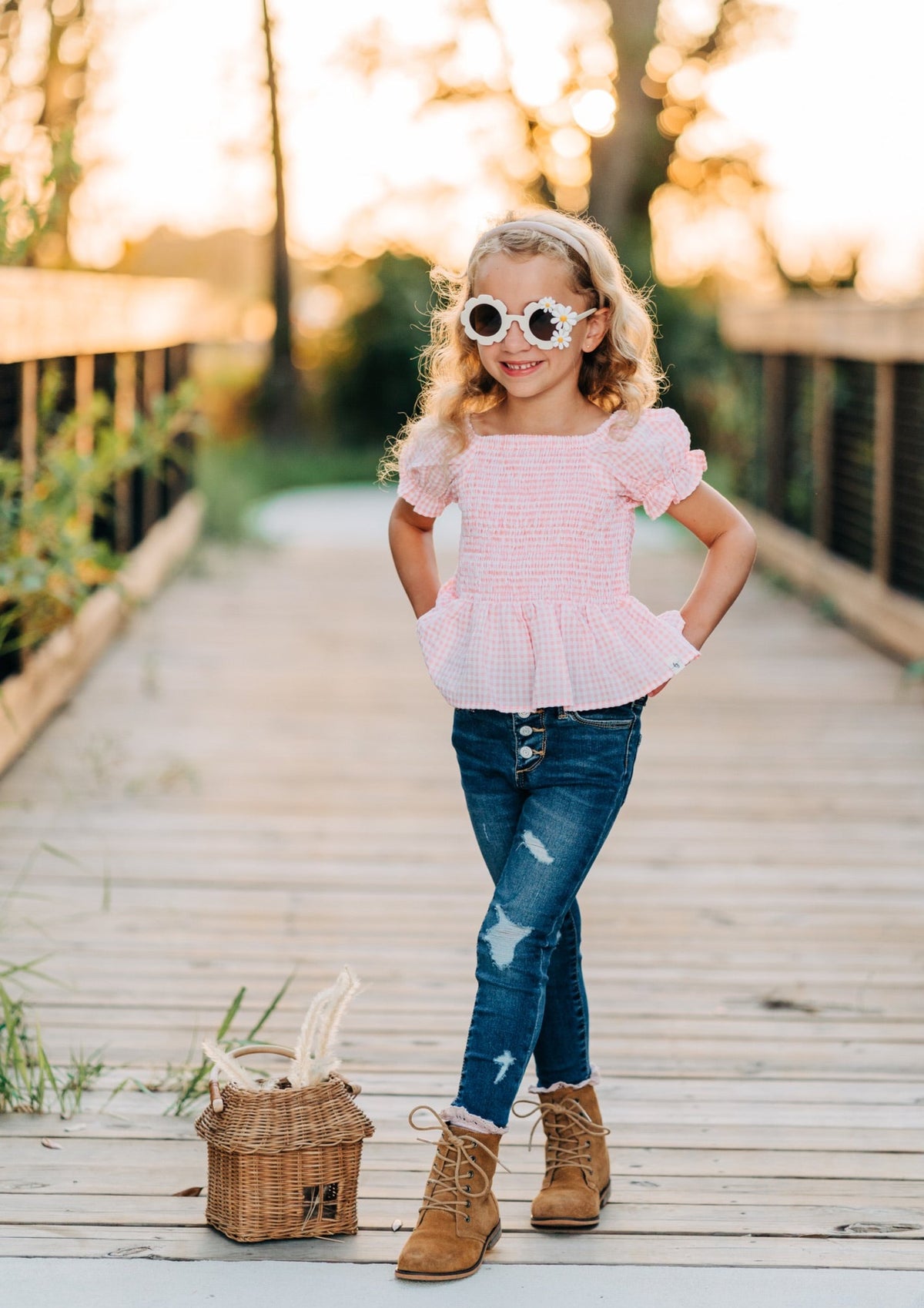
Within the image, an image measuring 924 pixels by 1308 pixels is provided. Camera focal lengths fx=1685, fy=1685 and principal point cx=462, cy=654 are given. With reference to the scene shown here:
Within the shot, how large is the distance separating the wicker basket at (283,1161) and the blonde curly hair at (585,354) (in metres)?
0.86

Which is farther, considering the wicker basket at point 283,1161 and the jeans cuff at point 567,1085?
the jeans cuff at point 567,1085

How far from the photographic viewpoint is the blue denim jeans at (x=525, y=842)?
7.20 ft

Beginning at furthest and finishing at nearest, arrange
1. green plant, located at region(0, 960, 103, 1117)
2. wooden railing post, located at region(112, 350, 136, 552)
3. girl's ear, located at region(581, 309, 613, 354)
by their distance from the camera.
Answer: wooden railing post, located at region(112, 350, 136, 552)
green plant, located at region(0, 960, 103, 1117)
girl's ear, located at region(581, 309, 613, 354)

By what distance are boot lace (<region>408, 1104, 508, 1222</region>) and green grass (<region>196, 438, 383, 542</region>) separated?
8.62 m

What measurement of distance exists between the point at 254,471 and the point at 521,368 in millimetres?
12974

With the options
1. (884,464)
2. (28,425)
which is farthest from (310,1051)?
(884,464)

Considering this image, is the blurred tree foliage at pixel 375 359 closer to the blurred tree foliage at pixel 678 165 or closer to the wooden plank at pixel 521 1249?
the blurred tree foliage at pixel 678 165

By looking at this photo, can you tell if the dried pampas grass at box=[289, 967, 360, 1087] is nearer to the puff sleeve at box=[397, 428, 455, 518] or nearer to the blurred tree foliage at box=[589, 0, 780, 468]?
the puff sleeve at box=[397, 428, 455, 518]

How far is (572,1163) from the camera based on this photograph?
91.7 inches

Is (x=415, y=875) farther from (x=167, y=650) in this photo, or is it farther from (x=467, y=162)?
(x=467, y=162)

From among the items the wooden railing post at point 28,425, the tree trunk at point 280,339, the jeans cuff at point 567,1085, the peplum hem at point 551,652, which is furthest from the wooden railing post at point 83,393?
the tree trunk at point 280,339

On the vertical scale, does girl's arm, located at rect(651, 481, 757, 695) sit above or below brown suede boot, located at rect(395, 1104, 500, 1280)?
above

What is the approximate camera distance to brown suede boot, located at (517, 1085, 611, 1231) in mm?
2279

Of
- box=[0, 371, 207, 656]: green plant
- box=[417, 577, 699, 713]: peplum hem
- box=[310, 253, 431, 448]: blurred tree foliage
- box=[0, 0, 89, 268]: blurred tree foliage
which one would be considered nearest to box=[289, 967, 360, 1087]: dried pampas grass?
box=[417, 577, 699, 713]: peplum hem
